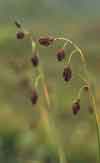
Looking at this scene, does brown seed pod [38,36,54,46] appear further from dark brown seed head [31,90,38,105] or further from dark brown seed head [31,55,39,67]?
dark brown seed head [31,90,38,105]

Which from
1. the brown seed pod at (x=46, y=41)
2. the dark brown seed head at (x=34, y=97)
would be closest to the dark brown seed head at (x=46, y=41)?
the brown seed pod at (x=46, y=41)

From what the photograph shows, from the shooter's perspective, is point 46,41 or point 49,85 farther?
point 49,85

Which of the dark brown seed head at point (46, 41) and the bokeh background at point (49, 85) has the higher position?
the bokeh background at point (49, 85)

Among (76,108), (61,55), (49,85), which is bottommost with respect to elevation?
(76,108)

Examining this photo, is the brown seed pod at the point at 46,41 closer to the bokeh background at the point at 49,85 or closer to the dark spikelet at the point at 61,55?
the dark spikelet at the point at 61,55

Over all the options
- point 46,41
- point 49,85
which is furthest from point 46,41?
point 49,85

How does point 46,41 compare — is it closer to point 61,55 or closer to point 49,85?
point 61,55

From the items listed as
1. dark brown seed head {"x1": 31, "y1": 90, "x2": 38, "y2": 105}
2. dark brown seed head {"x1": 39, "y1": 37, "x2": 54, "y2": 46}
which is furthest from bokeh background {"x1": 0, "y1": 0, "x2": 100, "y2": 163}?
dark brown seed head {"x1": 39, "y1": 37, "x2": 54, "y2": 46}

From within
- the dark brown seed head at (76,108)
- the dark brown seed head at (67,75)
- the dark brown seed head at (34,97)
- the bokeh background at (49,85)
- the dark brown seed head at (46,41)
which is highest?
the bokeh background at (49,85)
